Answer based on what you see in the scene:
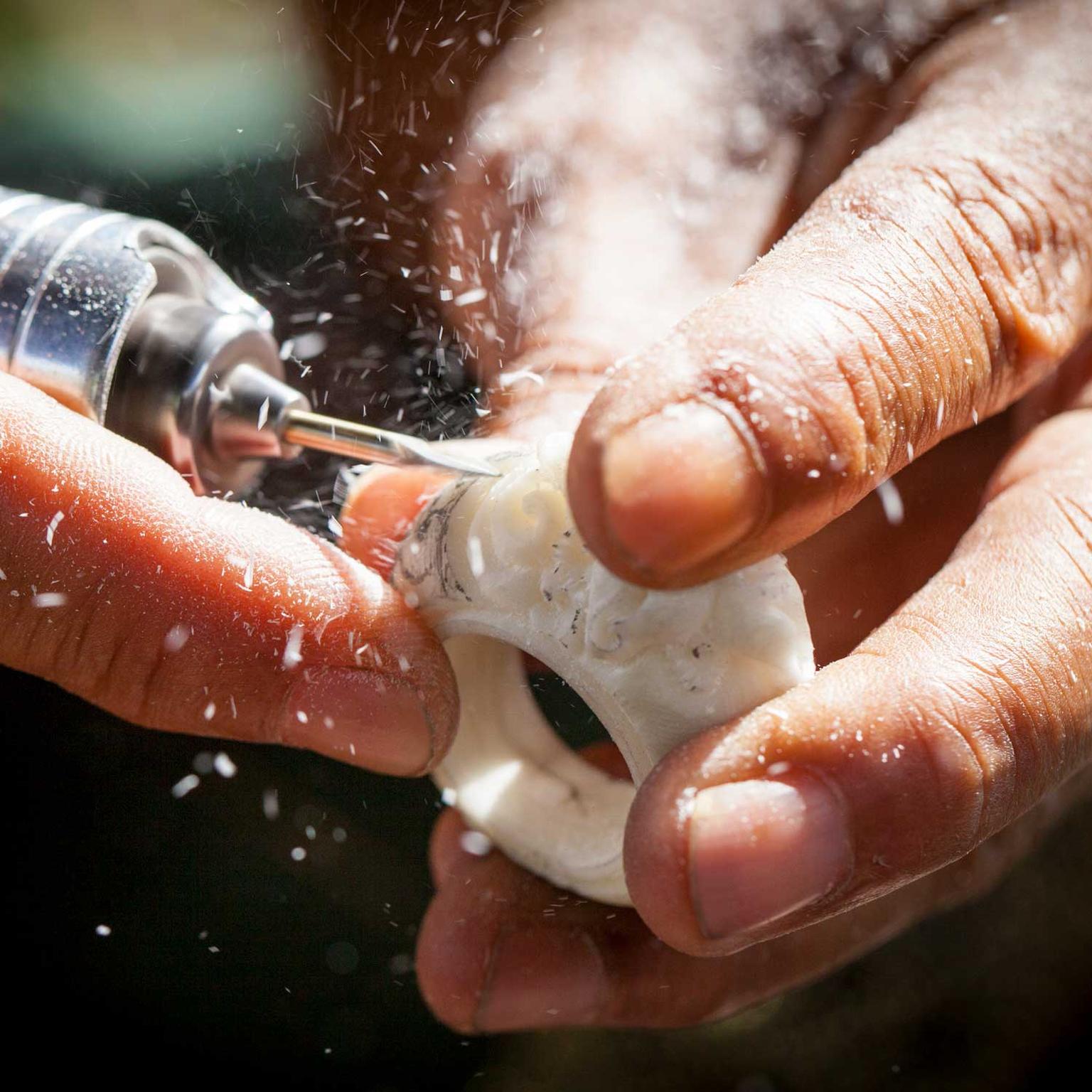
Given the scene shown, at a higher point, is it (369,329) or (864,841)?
(864,841)

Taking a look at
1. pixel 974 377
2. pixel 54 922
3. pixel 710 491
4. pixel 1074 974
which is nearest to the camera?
pixel 710 491

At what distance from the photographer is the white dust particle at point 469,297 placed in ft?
2.72

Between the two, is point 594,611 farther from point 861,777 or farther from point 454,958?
point 454,958

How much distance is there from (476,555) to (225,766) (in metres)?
0.72

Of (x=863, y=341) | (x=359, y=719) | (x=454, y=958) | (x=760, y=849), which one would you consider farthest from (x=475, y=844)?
(x=863, y=341)

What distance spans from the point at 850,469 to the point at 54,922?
963 millimetres

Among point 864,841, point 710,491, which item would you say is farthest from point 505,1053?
point 710,491

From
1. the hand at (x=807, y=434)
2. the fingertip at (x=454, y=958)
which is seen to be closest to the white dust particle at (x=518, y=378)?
the hand at (x=807, y=434)

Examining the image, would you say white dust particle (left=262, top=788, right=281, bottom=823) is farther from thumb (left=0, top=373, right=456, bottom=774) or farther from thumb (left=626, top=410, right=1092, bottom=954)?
thumb (left=626, top=410, right=1092, bottom=954)

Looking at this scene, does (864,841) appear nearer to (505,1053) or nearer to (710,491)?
(710,491)

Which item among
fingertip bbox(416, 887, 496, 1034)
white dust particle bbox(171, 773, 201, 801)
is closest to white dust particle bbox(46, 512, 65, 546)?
fingertip bbox(416, 887, 496, 1034)

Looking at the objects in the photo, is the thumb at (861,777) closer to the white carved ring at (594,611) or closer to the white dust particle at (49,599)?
the white carved ring at (594,611)

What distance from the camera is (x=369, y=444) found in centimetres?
49

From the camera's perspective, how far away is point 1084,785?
952 mm
